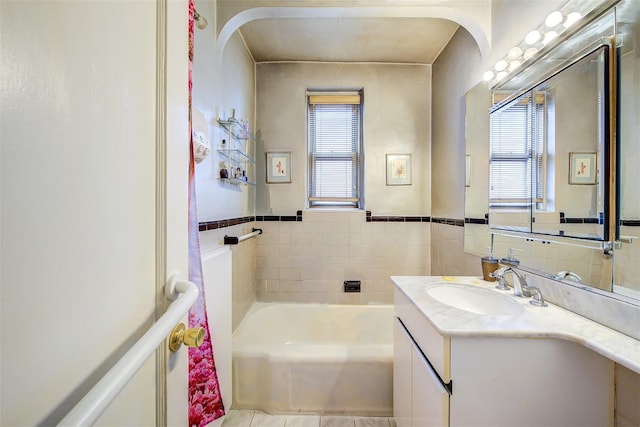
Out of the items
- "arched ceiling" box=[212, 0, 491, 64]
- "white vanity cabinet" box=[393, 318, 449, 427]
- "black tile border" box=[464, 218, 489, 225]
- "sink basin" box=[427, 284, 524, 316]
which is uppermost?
"arched ceiling" box=[212, 0, 491, 64]

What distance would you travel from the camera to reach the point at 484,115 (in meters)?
1.55

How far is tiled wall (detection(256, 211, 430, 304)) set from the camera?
2.32m

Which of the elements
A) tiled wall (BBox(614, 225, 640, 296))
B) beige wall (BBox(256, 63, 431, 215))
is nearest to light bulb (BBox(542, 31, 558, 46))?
tiled wall (BBox(614, 225, 640, 296))

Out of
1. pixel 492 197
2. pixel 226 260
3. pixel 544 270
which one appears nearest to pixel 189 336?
pixel 226 260

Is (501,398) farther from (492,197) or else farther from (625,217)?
(492,197)

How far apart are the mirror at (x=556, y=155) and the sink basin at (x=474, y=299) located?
357mm

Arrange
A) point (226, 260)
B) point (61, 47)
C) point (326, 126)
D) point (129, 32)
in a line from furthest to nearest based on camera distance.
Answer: point (326, 126) < point (226, 260) < point (129, 32) < point (61, 47)

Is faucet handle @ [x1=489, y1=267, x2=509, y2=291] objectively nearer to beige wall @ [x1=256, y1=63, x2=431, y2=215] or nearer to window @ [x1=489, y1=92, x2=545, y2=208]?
window @ [x1=489, y1=92, x2=545, y2=208]

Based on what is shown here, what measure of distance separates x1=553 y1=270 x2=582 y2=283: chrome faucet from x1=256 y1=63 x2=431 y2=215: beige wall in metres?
1.33

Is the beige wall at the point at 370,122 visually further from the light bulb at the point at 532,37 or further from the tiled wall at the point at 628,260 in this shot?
the tiled wall at the point at 628,260

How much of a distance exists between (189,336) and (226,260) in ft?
3.08

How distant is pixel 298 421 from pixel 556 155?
188 cm

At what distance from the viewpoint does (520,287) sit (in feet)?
3.71

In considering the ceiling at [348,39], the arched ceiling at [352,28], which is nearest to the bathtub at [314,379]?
the arched ceiling at [352,28]
